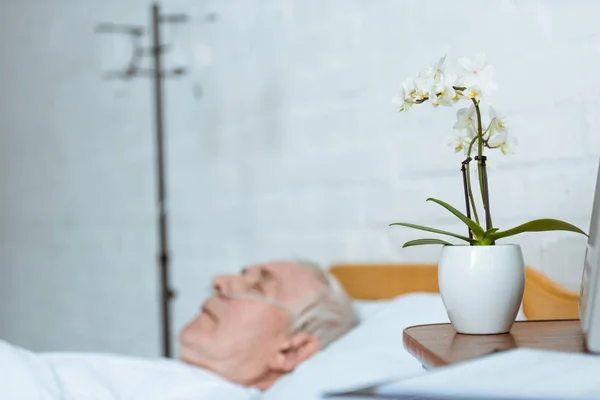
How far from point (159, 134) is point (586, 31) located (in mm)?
1485

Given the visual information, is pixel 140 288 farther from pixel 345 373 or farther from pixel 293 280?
pixel 345 373

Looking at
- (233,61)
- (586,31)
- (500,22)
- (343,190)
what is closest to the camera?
(586,31)

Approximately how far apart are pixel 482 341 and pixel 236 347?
39.2 inches

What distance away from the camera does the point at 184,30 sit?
286cm

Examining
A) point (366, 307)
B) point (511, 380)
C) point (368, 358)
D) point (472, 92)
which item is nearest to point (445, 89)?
point (472, 92)

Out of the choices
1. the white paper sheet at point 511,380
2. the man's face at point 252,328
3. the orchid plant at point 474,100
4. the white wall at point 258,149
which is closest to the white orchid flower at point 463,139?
the orchid plant at point 474,100

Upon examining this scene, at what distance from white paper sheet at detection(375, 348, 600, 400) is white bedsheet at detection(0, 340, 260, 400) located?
990mm

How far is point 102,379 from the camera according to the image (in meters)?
1.68

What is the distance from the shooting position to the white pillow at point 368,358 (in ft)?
Result: 4.58

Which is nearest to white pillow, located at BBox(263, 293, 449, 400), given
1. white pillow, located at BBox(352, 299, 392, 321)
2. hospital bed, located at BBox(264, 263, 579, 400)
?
hospital bed, located at BBox(264, 263, 579, 400)

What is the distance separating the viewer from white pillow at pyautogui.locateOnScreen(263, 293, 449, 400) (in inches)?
54.9

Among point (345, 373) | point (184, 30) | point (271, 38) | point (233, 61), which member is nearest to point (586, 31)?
point (345, 373)

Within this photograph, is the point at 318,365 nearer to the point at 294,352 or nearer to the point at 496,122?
the point at 294,352

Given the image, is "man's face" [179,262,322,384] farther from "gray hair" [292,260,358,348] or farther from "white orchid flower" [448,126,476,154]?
"white orchid flower" [448,126,476,154]
